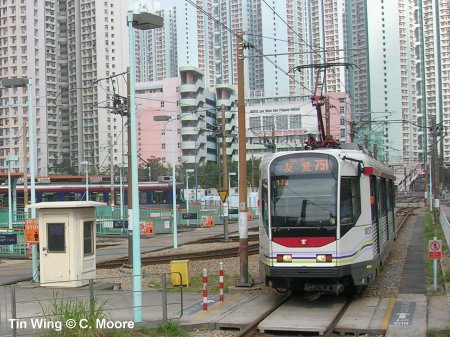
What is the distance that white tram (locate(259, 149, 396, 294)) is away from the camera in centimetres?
1147

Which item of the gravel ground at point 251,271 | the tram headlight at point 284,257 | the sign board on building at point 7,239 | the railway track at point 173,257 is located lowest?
the railway track at point 173,257

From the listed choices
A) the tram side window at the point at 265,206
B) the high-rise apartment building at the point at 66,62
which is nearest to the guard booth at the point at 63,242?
the tram side window at the point at 265,206

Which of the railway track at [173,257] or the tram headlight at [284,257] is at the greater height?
the tram headlight at [284,257]

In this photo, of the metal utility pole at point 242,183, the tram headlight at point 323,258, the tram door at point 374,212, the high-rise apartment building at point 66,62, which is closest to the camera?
the tram headlight at point 323,258

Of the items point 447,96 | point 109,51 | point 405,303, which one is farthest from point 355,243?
point 109,51

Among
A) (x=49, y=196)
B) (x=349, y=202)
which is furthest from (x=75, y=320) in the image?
(x=49, y=196)

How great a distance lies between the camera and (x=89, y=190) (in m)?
53.1

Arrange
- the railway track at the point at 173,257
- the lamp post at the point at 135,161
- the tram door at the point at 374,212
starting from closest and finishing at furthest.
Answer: the lamp post at the point at 135,161 → the tram door at the point at 374,212 → the railway track at the point at 173,257

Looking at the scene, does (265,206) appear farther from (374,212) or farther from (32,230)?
(32,230)

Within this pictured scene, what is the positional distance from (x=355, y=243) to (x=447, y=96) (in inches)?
1699

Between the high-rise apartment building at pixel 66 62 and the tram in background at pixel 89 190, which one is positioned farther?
the high-rise apartment building at pixel 66 62

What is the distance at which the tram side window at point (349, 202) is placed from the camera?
11672 millimetres

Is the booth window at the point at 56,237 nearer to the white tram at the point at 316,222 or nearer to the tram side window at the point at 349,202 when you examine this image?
the white tram at the point at 316,222

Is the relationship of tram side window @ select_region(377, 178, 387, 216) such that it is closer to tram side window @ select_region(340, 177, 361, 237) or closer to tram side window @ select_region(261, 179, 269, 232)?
tram side window @ select_region(340, 177, 361, 237)
